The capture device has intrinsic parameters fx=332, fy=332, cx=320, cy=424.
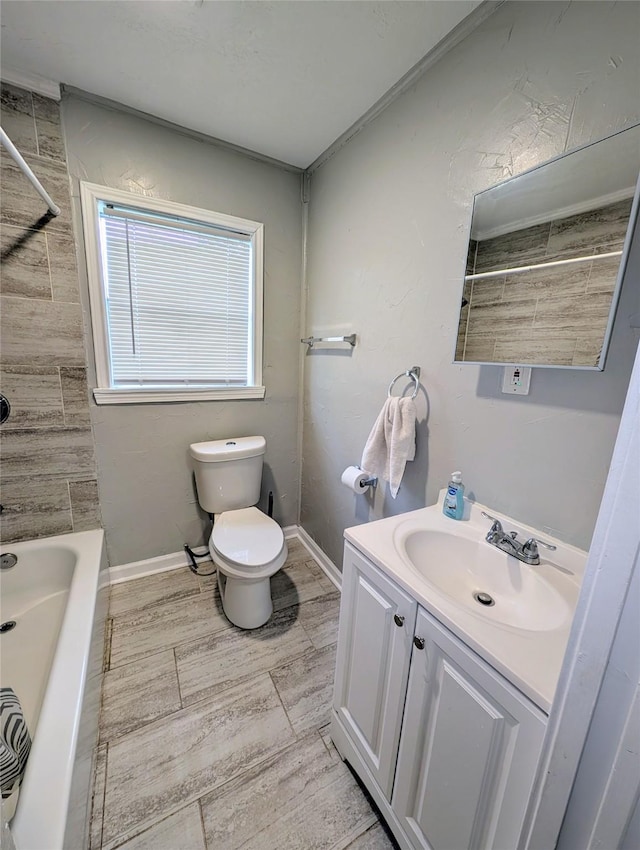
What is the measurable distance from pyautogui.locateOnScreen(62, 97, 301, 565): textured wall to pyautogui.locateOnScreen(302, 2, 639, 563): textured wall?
0.33 metres

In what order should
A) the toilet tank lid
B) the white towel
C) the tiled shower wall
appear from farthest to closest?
1. the toilet tank lid
2. the tiled shower wall
3. the white towel

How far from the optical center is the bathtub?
2.48 feet

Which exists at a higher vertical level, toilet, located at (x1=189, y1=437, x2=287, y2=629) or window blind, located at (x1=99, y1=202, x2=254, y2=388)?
window blind, located at (x1=99, y1=202, x2=254, y2=388)

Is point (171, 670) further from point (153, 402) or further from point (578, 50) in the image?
point (578, 50)

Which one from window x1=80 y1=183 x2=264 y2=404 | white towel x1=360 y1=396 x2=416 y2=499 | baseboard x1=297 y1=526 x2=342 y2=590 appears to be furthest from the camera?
baseboard x1=297 y1=526 x2=342 y2=590

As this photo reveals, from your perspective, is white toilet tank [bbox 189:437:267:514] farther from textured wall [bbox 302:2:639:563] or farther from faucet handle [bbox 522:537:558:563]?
faucet handle [bbox 522:537:558:563]

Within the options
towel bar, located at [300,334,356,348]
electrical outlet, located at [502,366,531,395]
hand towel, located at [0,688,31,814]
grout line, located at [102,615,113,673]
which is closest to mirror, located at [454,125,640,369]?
electrical outlet, located at [502,366,531,395]

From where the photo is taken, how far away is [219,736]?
1.23 m

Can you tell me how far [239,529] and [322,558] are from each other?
671 mm

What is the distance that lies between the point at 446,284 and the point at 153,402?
161 centimetres

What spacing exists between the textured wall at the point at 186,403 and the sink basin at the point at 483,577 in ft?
4.61

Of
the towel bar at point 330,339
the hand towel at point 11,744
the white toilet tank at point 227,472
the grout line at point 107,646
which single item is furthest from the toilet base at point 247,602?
the towel bar at point 330,339

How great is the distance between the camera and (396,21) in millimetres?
1099

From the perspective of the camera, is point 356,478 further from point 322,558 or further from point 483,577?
point 322,558
